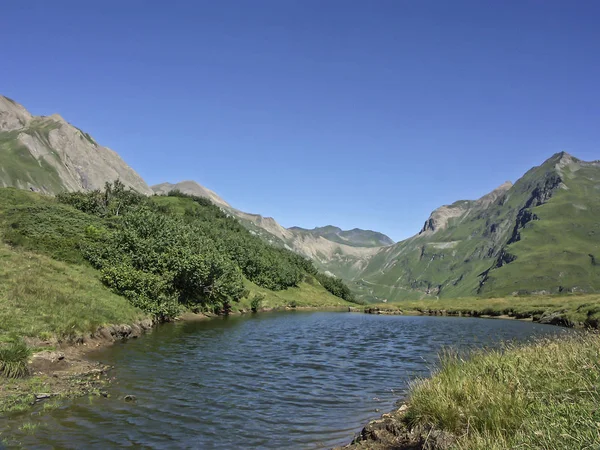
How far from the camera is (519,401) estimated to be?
9664mm

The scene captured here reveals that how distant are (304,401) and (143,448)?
8800mm

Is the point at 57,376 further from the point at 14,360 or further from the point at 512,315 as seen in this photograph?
the point at 512,315

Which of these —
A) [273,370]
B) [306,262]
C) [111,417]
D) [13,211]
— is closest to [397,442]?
[111,417]

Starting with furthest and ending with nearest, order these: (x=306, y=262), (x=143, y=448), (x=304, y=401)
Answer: (x=306, y=262)
(x=304, y=401)
(x=143, y=448)

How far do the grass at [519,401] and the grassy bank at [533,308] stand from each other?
52.5 meters

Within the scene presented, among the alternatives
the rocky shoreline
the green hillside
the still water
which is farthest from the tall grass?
the rocky shoreline

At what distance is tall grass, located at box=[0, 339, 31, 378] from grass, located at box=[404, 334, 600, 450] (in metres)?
18.2

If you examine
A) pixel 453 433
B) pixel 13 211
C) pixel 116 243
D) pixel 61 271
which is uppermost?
pixel 13 211

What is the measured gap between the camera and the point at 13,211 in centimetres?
5497

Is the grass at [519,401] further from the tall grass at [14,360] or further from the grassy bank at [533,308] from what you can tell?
the grassy bank at [533,308]

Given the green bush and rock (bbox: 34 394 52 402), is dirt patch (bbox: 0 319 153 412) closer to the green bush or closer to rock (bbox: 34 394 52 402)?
rock (bbox: 34 394 52 402)

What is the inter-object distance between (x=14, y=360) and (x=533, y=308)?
98.1 meters

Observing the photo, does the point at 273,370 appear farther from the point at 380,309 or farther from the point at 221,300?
the point at 380,309

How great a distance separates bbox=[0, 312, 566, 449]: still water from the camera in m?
13.7
